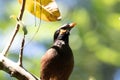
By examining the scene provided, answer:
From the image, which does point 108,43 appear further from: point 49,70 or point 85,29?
point 49,70

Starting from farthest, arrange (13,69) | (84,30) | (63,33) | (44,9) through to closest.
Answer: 1. (84,30)
2. (63,33)
3. (44,9)
4. (13,69)

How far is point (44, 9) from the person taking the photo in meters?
1.43

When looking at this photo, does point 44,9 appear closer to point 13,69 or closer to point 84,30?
point 13,69

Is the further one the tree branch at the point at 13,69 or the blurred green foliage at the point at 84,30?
the blurred green foliage at the point at 84,30

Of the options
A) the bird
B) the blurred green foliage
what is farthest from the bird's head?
the blurred green foliage

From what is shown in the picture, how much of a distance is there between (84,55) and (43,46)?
0.99m

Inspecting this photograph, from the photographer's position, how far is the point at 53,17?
4.53ft

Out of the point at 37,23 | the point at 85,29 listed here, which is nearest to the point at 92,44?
the point at 85,29

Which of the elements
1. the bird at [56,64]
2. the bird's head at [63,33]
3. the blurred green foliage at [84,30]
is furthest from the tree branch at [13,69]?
the blurred green foliage at [84,30]

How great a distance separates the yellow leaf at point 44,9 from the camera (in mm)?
1380

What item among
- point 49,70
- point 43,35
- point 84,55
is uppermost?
point 49,70

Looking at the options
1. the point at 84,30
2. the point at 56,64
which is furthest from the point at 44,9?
the point at 84,30

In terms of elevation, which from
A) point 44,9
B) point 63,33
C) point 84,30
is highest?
point 44,9

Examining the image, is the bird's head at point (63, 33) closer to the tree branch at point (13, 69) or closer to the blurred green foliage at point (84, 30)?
the tree branch at point (13, 69)
